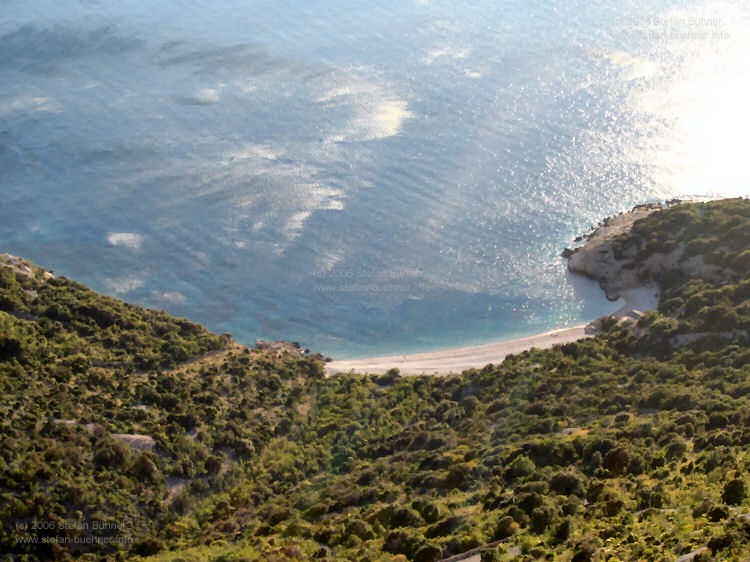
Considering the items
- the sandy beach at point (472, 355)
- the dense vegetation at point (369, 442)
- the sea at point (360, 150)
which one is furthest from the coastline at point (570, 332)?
the dense vegetation at point (369, 442)

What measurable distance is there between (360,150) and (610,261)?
29809 millimetres

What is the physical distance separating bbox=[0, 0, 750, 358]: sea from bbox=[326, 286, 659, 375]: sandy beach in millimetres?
1949

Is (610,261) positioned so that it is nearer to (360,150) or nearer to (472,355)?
(472,355)

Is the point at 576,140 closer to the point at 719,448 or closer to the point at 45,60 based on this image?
the point at 719,448

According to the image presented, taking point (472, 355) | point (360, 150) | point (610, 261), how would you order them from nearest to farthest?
point (472, 355) < point (610, 261) < point (360, 150)

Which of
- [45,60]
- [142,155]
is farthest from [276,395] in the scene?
[45,60]

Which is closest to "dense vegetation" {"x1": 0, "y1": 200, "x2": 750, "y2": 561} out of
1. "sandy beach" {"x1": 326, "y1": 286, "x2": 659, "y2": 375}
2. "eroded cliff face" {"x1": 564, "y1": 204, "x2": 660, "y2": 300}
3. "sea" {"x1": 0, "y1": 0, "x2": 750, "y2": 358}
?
"sandy beach" {"x1": 326, "y1": 286, "x2": 659, "y2": 375}

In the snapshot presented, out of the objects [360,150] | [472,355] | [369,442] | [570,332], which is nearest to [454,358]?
[472,355]

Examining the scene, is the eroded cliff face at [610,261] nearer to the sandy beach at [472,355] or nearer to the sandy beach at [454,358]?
the sandy beach at [472,355]

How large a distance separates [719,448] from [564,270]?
40271 millimetres

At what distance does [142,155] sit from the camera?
10106 centimetres

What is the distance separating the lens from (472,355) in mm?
72562

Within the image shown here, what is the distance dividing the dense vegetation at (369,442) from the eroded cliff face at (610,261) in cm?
719

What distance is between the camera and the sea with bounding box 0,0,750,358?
80562mm
